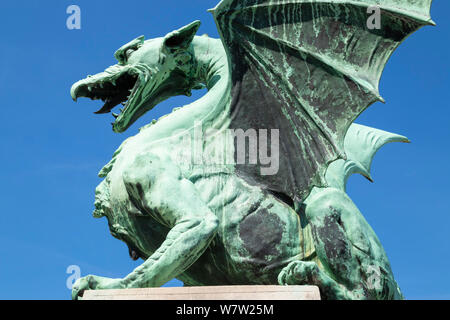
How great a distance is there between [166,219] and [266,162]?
1019 millimetres

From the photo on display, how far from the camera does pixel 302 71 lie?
6.25 m

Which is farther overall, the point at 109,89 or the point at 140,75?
the point at 109,89

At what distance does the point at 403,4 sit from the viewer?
5969 mm

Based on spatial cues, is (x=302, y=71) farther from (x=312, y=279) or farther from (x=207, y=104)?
(x=312, y=279)

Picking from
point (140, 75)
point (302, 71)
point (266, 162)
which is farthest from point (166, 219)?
point (302, 71)

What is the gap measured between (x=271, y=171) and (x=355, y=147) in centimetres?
135

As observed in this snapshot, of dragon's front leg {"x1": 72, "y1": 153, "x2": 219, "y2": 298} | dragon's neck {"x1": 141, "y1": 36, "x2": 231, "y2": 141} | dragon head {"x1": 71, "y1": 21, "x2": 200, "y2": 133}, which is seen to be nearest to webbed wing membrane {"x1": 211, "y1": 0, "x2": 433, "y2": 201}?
dragon's neck {"x1": 141, "y1": 36, "x2": 231, "y2": 141}

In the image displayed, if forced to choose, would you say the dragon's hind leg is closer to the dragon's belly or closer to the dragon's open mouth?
the dragon's belly

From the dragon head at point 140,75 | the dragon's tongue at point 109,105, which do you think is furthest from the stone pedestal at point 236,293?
the dragon's tongue at point 109,105

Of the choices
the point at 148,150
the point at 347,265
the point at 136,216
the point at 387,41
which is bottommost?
the point at 347,265

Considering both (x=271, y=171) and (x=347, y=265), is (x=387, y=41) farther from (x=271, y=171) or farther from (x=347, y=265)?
(x=347, y=265)

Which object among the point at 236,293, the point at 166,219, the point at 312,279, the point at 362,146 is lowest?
the point at 236,293

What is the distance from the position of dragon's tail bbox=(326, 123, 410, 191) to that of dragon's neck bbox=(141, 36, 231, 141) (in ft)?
4.12
